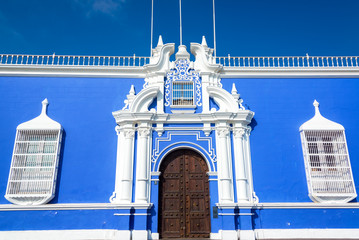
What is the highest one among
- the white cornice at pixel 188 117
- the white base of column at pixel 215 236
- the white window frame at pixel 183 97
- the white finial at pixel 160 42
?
the white finial at pixel 160 42

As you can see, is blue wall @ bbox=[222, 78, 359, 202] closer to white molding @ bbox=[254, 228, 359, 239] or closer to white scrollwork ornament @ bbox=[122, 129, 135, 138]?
white molding @ bbox=[254, 228, 359, 239]

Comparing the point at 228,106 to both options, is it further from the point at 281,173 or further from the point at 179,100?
the point at 281,173

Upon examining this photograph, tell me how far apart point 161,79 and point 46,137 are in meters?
3.72

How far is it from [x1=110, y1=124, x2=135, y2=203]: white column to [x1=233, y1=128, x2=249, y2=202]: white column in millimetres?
2904

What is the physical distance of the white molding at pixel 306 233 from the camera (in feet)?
24.3

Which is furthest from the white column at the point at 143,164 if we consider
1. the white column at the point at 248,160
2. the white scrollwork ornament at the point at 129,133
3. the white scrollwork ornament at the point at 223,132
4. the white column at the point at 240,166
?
the white column at the point at 248,160

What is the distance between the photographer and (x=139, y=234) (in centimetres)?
720

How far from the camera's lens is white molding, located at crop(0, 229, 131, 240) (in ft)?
23.7

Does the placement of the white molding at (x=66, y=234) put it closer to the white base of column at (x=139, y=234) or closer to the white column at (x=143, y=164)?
the white base of column at (x=139, y=234)

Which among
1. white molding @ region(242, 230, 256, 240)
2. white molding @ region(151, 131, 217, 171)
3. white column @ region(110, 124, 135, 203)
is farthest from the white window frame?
white molding @ region(242, 230, 256, 240)

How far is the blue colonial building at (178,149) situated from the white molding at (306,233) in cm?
3

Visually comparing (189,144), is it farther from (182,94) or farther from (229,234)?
(229,234)

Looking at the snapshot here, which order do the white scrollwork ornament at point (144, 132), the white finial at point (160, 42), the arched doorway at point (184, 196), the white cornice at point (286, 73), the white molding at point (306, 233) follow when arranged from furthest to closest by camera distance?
1. the white finial at point (160, 42)
2. the white cornice at point (286, 73)
3. the white scrollwork ornament at point (144, 132)
4. the arched doorway at point (184, 196)
5. the white molding at point (306, 233)

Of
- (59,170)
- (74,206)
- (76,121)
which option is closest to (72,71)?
(76,121)
